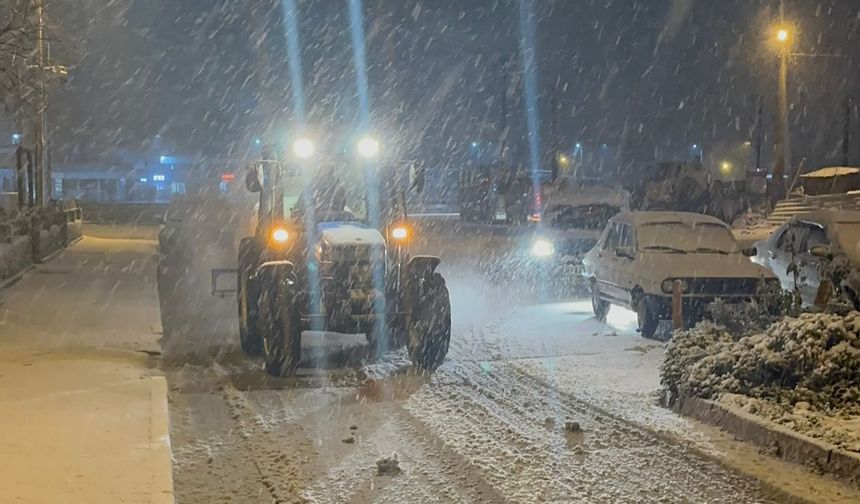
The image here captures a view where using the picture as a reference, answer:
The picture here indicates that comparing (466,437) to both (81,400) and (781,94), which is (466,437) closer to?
(81,400)

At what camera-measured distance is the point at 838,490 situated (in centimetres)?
697

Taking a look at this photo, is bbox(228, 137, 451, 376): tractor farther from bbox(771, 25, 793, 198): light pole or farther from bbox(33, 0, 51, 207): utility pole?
bbox(771, 25, 793, 198): light pole

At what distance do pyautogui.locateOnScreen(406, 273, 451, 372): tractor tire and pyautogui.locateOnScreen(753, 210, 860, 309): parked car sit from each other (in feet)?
14.1

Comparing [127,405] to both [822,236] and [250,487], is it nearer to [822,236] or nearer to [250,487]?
[250,487]

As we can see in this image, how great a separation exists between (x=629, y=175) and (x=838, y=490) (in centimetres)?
5557

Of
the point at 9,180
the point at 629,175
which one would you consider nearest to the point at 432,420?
the point at 629,175

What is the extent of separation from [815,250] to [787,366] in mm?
4326

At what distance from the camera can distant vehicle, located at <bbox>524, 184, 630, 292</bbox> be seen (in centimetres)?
2488

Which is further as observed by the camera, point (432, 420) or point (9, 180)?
point (9, 180)

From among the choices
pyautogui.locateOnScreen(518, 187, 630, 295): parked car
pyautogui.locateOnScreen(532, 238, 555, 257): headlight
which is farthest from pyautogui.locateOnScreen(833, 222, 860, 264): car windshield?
pyautogui.locateOnScreen(532, 238, 555, 257): headlight

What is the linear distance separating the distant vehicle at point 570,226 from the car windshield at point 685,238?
6.82m

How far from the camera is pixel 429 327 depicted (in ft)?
37.6

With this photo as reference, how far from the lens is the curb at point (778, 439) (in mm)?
7246

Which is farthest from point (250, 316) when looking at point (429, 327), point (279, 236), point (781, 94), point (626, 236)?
point (781, 94)
